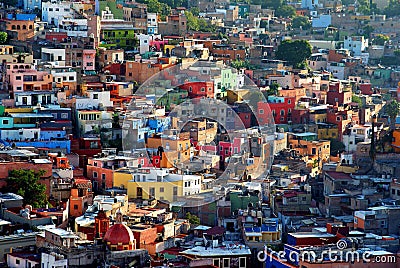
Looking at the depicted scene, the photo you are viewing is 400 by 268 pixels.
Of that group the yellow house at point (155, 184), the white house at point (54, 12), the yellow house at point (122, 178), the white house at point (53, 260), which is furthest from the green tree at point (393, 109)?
the white house at point (53, 260)

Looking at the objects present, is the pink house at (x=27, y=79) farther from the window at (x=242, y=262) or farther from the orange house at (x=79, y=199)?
the window at (x=242, y=262)

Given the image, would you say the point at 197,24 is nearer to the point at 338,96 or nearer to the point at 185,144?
the point at 338,96

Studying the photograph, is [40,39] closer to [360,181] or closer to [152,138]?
[152,138]

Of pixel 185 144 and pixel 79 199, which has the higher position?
pixel 185 144

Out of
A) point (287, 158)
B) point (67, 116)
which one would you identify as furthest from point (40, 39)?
point (287, 158)

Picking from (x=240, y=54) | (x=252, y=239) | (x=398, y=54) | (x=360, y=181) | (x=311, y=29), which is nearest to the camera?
(x=252, y=239)

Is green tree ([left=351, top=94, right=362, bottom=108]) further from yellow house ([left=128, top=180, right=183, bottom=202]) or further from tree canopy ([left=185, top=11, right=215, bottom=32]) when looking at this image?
yellow house ([left=128, top=180, right=183, bottom=202])

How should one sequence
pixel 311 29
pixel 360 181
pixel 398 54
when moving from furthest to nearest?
1. pixel 311 29
2. pixel 398 54
3. pixel 360 181

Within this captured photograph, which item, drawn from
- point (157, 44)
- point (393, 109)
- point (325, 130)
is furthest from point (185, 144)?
point (157, 44)
